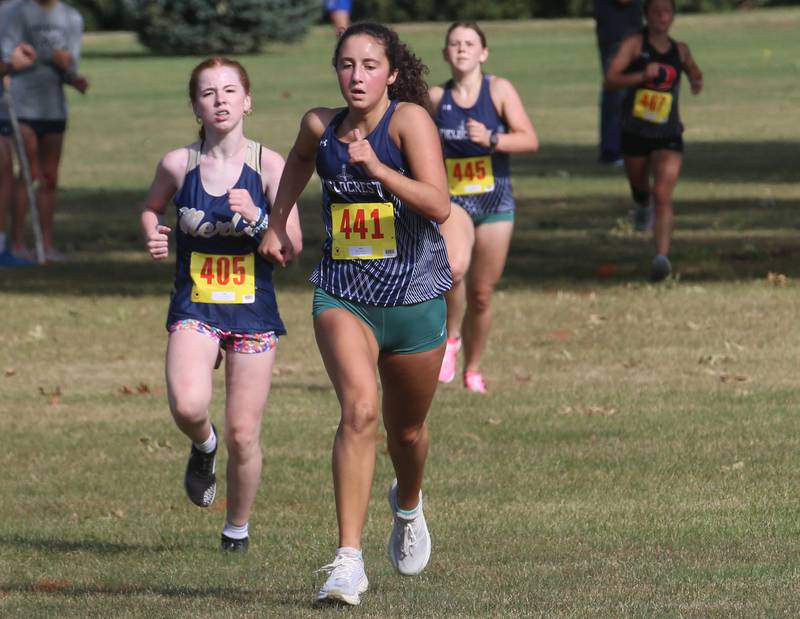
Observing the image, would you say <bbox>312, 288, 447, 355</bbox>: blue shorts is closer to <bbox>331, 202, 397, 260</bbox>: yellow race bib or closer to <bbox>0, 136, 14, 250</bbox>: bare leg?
<bbox>331, 202, 397, 260</bbox>: yellow race bib

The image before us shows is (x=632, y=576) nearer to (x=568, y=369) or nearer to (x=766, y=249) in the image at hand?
(x=568, y=369)

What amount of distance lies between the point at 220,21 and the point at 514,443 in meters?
44.7

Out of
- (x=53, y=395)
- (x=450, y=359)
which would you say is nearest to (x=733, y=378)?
(x=450, y=359)

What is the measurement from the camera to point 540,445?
995 centimetres

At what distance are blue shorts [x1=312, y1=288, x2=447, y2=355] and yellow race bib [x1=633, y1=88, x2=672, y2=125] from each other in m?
8.34

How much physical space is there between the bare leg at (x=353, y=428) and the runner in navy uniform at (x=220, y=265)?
42.3 inches

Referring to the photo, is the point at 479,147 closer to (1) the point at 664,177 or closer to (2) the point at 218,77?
(2) the point at 218,77

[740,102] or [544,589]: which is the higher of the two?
[544,589]

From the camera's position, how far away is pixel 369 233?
6.40 meters

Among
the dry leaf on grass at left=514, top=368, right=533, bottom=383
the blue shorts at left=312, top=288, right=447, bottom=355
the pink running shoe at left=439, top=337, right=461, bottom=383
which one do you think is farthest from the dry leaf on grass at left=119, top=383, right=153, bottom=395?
the blue shorts at left=312, top=288, right=447, bottom=355

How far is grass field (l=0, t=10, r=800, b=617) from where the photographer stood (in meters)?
6.66

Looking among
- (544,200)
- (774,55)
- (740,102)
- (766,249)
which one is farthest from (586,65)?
(766,249)

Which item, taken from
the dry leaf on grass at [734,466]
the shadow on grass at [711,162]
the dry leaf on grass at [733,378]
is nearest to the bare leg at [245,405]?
the dry leaf on grass at [734,466]

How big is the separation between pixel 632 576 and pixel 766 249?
10.7 m
